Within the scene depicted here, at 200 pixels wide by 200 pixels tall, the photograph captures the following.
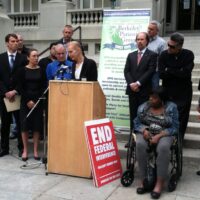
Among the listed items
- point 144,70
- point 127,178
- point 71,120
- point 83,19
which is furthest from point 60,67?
point 83,19

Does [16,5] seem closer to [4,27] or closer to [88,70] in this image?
[4,27]

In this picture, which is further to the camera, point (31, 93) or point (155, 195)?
point (31, 93)

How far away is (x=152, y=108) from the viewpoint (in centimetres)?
534

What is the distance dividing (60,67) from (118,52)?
1641 millimetres

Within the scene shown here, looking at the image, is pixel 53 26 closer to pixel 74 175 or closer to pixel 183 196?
pixel 74 175

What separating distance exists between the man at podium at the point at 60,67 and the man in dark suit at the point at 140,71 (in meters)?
0.93

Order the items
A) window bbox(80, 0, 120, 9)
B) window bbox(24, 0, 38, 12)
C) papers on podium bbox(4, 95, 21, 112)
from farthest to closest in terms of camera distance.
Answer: window bbox(24, 0, 38, 12) < window bbox(80, 0, 120, 9) < papers on podium bbox(4, 95, 21, 112)

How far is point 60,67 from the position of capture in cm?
604

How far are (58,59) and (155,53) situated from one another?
5.01 feet

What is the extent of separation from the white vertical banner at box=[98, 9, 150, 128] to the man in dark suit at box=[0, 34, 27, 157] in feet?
5.13

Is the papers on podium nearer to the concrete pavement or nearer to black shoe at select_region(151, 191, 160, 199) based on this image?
the concrete pavement

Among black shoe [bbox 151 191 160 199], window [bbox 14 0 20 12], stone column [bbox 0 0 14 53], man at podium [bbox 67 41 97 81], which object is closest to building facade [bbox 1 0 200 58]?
window [bbox 14 0 20 12]

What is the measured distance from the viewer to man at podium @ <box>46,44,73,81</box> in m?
5.93

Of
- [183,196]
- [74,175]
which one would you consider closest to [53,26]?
[74,175]
